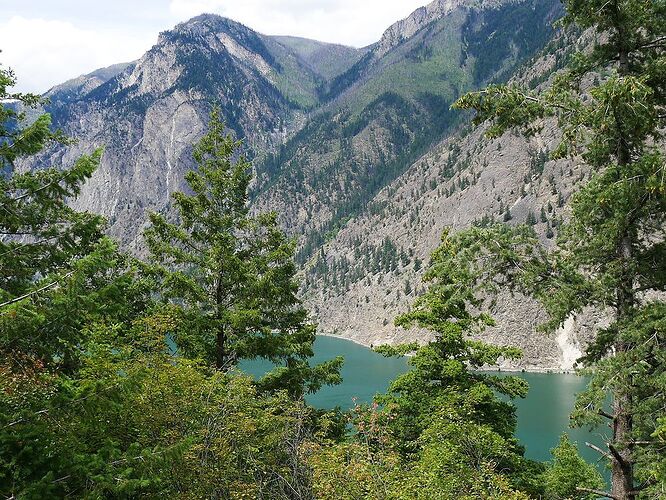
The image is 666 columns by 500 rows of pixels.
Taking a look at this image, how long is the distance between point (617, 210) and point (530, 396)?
6636 centimetres

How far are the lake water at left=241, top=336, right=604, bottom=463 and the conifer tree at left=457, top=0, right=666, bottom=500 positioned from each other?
77.7ft

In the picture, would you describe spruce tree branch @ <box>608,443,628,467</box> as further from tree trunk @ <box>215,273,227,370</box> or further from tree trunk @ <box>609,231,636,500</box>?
tree trunk @ <box>215,273,227,370</box>

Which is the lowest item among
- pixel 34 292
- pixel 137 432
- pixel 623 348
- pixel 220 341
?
pixel 137 432

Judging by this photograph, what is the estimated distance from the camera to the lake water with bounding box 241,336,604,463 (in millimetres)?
47875

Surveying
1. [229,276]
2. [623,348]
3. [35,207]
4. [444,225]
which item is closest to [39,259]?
[35,207]

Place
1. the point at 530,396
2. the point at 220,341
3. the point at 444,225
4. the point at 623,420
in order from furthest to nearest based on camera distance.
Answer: the point at 444,225
the point at 530,396
the point at 220,341
the point at 623,420

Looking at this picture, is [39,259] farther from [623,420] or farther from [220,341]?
[623,420]

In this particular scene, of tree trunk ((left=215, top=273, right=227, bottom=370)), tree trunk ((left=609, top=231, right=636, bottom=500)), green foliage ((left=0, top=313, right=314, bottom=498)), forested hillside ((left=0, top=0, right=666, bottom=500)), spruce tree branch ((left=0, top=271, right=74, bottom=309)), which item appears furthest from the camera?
tree trunk ((left=215, top=273, right=227, bottom=370))

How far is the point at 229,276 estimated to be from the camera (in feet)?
48.9

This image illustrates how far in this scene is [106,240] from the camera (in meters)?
Answer: 6.39

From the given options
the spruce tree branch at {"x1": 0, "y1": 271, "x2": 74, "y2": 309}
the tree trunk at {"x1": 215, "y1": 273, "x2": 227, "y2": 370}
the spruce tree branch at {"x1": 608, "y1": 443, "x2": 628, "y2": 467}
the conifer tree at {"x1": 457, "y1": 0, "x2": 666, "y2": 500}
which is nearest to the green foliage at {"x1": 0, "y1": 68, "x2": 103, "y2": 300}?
the spruce tree branch at {"x1": 0, "y1": 271, "x2": 74, "y2": 309}

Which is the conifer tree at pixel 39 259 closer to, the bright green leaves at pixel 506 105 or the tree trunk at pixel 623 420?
the bright green leaves at pixel 506 105

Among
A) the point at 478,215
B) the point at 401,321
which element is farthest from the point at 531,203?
the point at 401,321

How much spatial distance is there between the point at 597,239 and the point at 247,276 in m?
9.82
